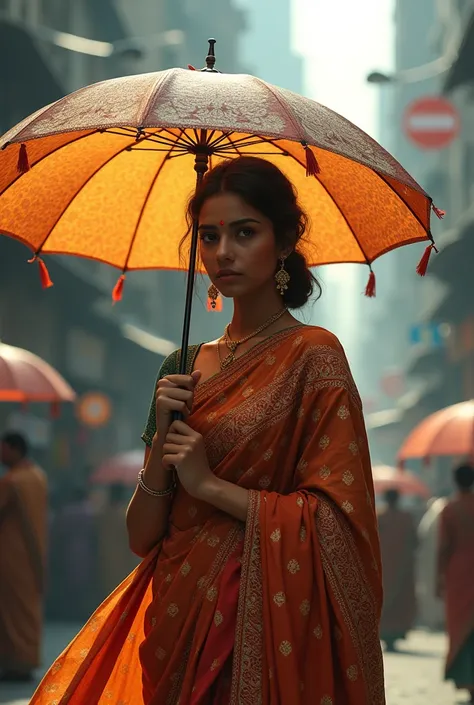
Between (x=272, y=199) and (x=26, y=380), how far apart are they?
21.3 feet

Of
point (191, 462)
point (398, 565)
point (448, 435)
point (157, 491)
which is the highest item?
point (191, 462)

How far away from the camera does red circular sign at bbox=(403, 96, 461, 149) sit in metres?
23.0

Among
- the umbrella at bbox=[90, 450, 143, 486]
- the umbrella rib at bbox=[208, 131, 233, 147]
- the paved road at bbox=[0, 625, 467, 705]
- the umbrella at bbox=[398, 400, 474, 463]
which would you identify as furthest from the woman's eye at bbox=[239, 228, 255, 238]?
the umbrella at bbox=[90, 450, 143, 486]

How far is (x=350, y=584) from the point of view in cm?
343

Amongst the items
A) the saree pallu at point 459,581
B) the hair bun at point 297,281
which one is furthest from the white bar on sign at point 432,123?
the hair bun at point 297,281

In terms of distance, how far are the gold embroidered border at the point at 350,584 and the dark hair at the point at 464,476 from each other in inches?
292

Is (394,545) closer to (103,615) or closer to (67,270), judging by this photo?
(67,270)

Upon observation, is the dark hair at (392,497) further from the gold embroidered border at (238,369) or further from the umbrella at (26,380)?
the gold embroidered border at (238,369)

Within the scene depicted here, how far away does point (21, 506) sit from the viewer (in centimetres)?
966

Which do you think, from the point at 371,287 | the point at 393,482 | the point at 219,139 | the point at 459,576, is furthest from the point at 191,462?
the point at 393,482

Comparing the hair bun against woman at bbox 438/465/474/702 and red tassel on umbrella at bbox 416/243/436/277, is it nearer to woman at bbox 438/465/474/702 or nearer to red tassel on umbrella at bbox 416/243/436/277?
red tassel on umbrella at bbox 416/243/436/277

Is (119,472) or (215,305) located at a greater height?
(215,305)

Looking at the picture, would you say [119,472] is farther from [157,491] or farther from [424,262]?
[157,491]

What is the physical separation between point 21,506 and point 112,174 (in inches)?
219
